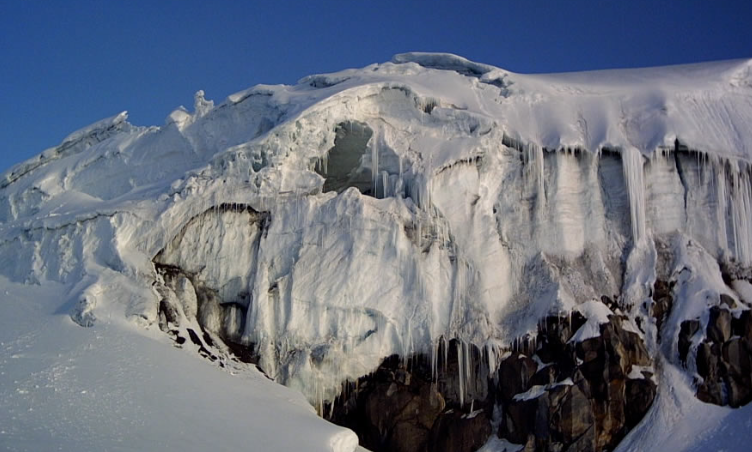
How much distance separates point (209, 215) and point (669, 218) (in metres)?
15.4

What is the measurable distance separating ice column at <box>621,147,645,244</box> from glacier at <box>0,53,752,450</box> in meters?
0.07

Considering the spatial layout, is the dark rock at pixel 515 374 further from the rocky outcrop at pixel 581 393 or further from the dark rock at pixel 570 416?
the dark rock at pixel 570 416

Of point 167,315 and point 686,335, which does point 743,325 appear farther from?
point 167,315

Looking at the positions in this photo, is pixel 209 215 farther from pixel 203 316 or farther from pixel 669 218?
pixel 669 218

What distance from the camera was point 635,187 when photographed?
31062 mm

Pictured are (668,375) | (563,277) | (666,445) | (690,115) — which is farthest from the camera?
(690,115)

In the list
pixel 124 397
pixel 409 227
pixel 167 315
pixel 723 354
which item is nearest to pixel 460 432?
pixel 409 227

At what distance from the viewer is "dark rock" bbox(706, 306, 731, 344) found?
92.9ft

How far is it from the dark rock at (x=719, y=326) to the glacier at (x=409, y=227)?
268 millimetres

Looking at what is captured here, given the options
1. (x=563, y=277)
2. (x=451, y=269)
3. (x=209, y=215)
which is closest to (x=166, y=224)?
(x=209, y=215)

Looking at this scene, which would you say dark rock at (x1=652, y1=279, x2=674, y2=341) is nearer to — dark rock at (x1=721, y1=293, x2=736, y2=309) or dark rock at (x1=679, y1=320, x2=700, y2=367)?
dark rock at (x1=679, y1=320, x2=700, y2=367)

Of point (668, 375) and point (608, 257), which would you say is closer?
point (668, 375)

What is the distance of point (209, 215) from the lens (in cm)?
2975

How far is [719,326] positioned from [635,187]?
5433 mm
